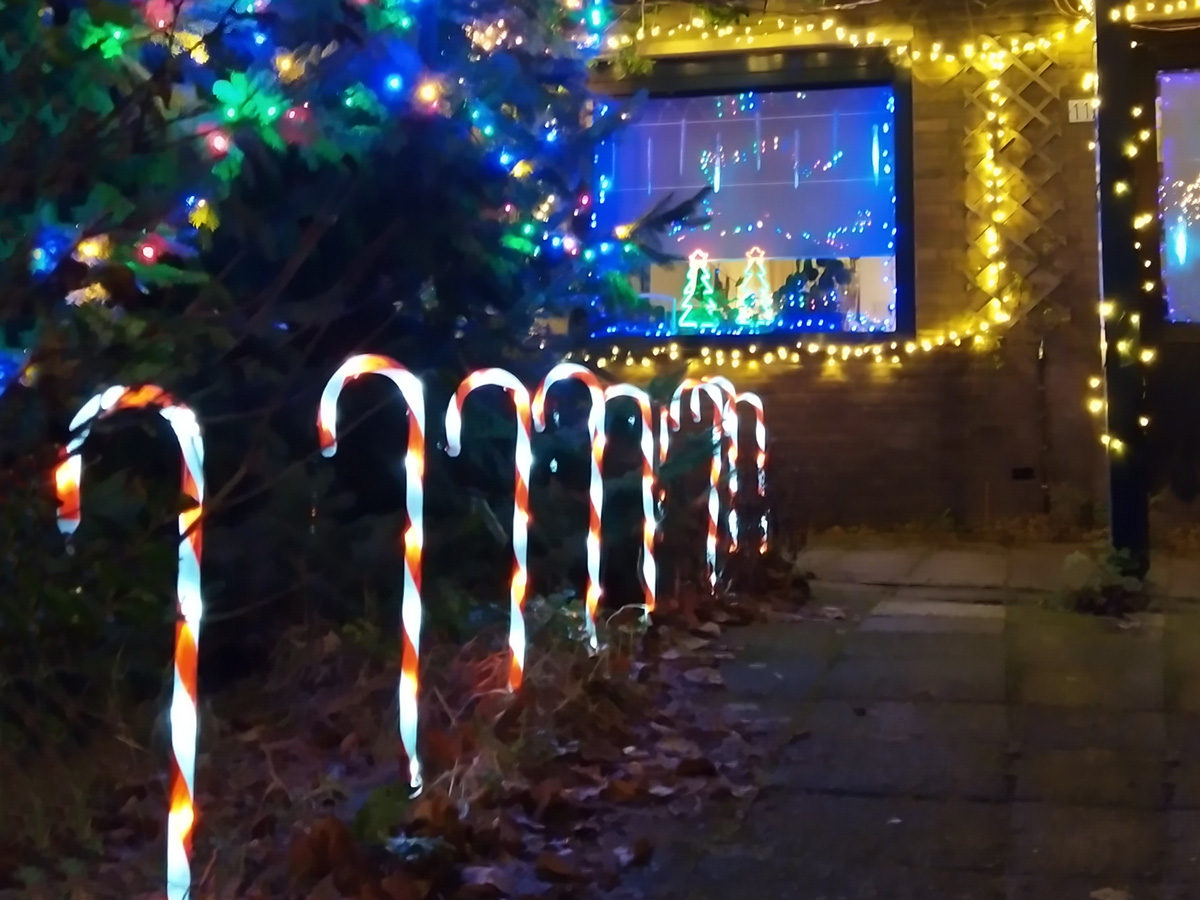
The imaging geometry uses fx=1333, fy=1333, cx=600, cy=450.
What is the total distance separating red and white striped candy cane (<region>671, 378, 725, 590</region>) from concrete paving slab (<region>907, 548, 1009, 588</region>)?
136 centimetres

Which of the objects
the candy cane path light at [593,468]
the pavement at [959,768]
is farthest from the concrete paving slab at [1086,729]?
the candy cane path light at [593,468]

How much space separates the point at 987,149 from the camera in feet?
28.3

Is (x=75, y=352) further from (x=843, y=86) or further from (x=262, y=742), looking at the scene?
(x=843, y=86)

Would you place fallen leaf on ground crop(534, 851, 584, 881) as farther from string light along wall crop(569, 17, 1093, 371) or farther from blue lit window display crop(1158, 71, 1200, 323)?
blue lit window display crop(1158, 71, 1200, 323)

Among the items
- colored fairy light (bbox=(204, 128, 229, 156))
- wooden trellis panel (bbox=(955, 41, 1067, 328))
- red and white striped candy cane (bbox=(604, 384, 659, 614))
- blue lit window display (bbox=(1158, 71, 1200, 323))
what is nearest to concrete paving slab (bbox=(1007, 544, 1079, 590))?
wooden trellis panel (bbox=(955, 41, 1067, 328))

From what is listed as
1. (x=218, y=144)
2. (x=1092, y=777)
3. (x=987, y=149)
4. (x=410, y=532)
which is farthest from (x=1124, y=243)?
(x=218, y=144)

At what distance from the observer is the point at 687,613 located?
5.48 metres

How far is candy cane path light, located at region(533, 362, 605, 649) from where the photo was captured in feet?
14.9

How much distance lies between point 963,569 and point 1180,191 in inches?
127

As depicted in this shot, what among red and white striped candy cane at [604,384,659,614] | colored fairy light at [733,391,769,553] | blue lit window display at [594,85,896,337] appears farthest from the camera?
blue lit window display at [594,85,896,337]

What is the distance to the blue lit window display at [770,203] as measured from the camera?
907 cm

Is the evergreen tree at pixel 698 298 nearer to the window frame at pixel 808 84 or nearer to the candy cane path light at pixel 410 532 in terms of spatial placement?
the window frame at pixel 808 84

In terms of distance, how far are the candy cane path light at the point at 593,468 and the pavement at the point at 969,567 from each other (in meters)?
2.47

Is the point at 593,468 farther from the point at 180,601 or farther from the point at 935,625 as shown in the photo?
the point at 180,601
